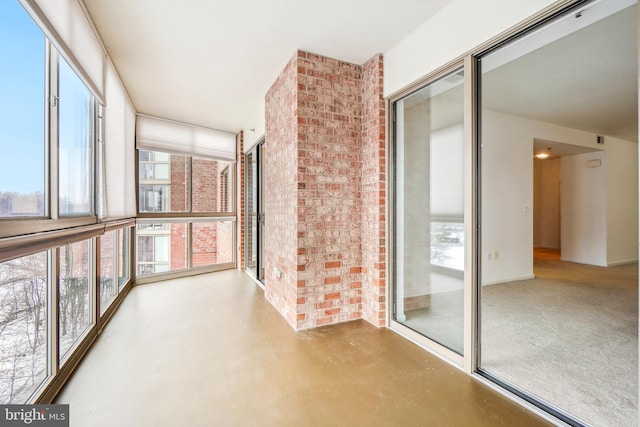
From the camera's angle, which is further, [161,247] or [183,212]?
[183,212]

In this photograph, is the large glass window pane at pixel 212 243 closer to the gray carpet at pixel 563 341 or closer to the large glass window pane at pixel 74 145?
the large glass window pane at pixel 74 145

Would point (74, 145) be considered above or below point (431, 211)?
above

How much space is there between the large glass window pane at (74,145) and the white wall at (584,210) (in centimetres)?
843

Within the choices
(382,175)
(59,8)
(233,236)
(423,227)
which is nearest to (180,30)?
(59,8)

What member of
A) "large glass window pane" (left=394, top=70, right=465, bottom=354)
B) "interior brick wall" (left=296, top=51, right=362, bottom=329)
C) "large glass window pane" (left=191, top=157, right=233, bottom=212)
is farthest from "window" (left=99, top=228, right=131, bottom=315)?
"large glass window pane" (left=394, top=70, right=465, bottom=354)

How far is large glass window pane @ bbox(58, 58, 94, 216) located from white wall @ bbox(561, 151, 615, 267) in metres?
8.43

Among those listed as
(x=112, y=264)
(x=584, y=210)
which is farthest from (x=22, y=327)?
(x=584, y=210)

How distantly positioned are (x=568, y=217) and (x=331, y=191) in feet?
21.2

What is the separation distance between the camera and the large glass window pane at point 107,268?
309 centimetres

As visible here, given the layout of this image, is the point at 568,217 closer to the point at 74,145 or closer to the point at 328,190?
the point at 328,190

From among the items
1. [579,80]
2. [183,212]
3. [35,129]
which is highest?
[579,80]

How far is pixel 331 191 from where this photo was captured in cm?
296

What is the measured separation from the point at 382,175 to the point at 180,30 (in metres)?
2.28

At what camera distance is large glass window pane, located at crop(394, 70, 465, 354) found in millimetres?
2336
